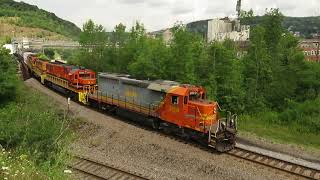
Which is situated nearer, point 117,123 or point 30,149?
point 30,149

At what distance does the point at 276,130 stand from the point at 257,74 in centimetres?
641

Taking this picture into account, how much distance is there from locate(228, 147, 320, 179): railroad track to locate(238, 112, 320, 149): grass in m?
3.68

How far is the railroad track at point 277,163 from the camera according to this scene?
1733 centimetres

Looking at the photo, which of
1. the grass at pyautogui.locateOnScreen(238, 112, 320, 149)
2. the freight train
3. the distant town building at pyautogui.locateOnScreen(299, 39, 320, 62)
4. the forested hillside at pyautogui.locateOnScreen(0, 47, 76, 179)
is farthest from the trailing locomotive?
the distant town building at pyautogui.locateOnScreen(299, 39, 320, 62)

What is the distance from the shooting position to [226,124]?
67.4 feet

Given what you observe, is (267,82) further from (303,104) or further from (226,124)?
(226,124)

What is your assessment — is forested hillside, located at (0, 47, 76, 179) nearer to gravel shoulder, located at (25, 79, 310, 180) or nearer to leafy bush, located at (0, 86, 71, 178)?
leafy bush, located at (0, 86, 71, 178)

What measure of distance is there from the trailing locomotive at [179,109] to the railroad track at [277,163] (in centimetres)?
78

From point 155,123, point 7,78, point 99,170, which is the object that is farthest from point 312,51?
point 99,170

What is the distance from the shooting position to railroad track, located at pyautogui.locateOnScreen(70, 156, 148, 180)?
1616 centimetres

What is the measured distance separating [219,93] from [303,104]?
6.16 meters

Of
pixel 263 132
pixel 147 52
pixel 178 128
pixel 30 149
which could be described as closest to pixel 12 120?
pixel 30 149

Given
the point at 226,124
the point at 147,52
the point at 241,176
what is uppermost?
the point at 147,52

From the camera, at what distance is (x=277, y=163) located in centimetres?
1867
